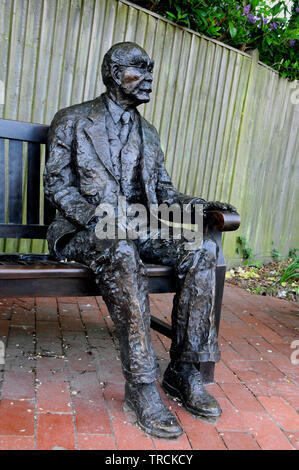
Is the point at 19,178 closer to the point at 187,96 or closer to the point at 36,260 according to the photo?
the point at 36,260

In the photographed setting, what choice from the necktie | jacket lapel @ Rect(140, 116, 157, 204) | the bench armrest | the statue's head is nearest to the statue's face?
the statue's head

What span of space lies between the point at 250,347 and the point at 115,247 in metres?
1.53

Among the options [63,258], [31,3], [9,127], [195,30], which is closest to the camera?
[63,258]

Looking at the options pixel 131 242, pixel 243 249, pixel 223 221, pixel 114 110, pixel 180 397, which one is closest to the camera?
pixel 131 242

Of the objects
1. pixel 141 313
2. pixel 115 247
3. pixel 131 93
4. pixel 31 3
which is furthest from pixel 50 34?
pixel 141 313

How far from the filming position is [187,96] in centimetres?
480

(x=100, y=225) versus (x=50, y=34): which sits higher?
(x=50, y=34)

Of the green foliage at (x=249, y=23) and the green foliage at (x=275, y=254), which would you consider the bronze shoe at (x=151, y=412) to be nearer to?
the green foliage at (x=249, y=23)

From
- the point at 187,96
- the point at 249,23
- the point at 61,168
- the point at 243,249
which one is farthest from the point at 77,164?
the point at 249,23

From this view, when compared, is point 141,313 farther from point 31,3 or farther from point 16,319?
point 31,3

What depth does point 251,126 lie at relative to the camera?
5.46 meters

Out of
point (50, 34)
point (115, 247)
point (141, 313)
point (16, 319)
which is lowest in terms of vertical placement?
point (16, 319)

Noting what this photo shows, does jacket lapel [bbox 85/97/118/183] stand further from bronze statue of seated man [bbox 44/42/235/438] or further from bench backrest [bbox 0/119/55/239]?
bench backrest [bbox 0/119/55/239]

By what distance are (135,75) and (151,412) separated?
171cm
